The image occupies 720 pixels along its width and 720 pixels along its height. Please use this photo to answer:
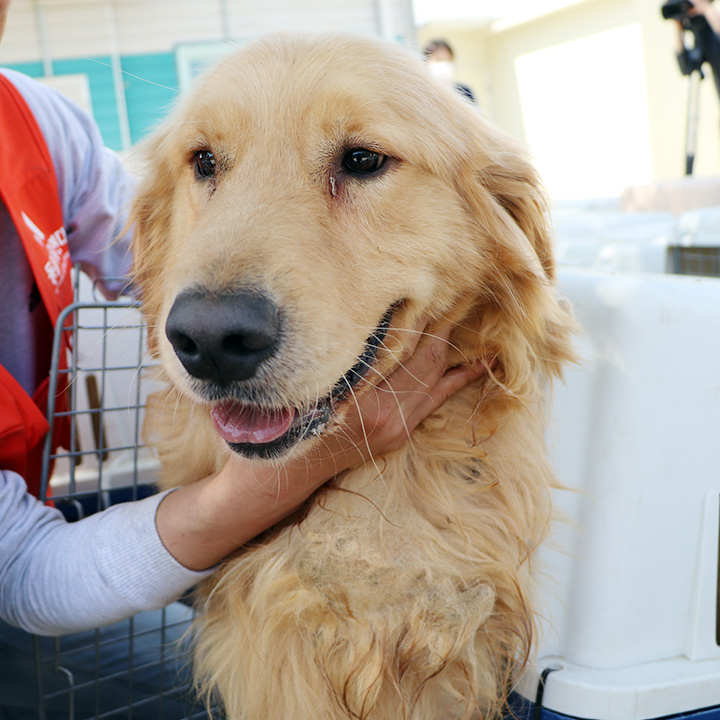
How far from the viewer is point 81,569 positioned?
1.35 metres

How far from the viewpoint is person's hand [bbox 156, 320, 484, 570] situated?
1269 millimetres

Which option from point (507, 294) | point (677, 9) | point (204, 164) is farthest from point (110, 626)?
point (677, 9)

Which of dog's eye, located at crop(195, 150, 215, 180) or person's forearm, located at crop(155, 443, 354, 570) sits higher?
dog's eye, located at crop(195, 150, 215, 180)

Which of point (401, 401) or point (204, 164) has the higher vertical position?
point (204, 164)

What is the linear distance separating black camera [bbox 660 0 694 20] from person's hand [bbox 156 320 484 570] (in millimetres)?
3363

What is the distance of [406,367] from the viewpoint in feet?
4.25

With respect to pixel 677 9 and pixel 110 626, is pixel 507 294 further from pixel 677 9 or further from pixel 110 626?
pixel 677 9

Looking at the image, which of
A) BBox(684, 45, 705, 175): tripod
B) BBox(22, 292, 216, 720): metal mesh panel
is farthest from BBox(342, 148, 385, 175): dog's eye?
BBox(684, 45, 705, 175): tripod

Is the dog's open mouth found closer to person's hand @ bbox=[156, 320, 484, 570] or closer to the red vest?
person's hand @ bbox=[156, 320, 484, 570]

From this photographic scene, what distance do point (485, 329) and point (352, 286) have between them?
307mm

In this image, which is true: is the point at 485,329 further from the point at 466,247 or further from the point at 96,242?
the point at 96,242

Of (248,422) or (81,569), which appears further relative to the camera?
(81,569)

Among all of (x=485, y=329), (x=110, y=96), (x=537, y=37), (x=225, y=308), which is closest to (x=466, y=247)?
(x=485, y=329)

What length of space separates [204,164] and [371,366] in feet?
1.65
